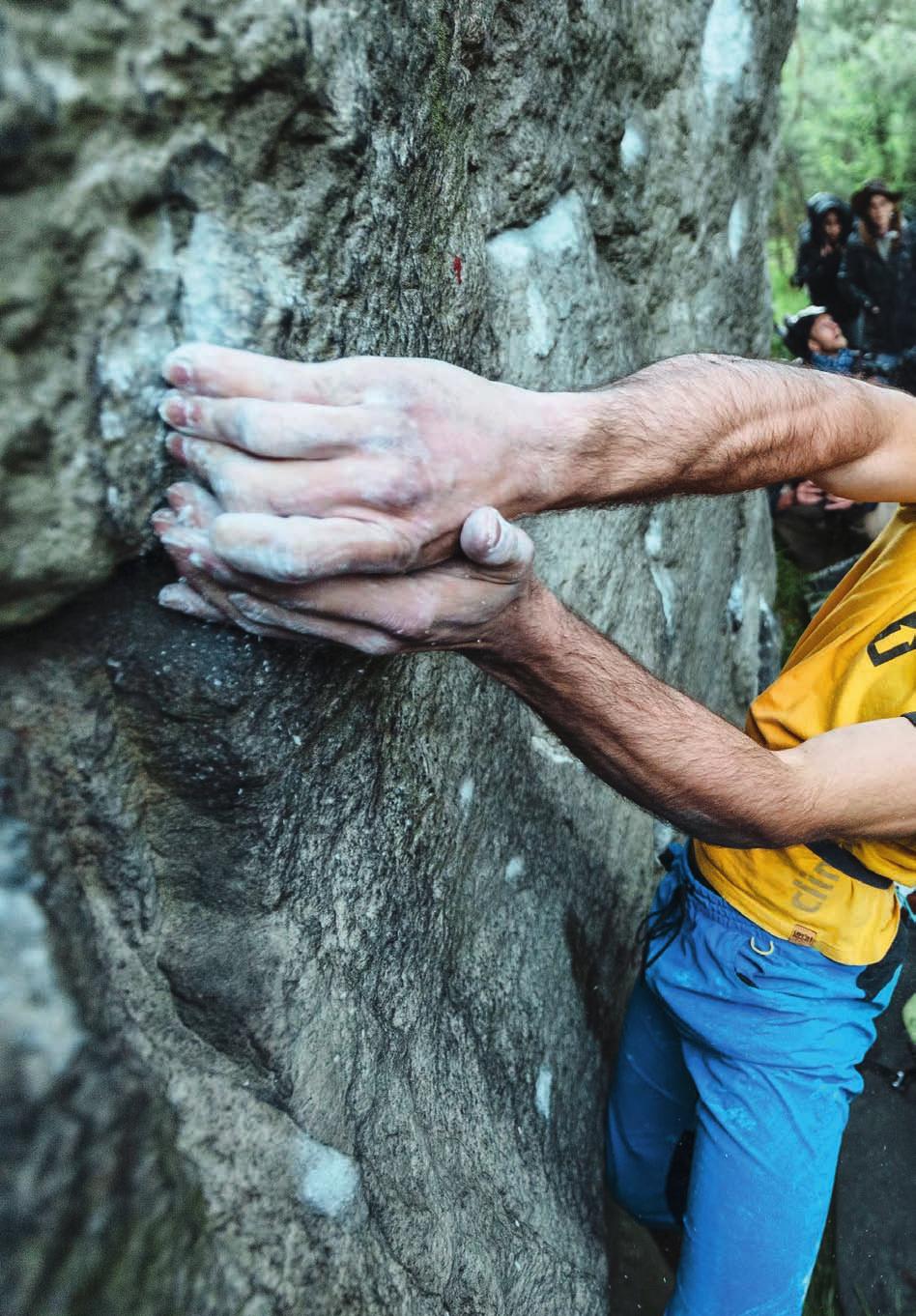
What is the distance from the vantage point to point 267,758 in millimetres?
1036

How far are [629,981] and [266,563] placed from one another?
5.92 feet

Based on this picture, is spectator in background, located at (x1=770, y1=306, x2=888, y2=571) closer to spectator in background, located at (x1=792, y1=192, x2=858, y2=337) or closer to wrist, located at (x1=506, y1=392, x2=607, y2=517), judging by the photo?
spectator in background, located at (x1=792, y1=192, x2=858, y2=337)

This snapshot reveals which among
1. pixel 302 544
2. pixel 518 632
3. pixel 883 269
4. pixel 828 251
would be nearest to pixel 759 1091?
pixel 518 632

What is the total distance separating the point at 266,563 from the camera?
827 mm

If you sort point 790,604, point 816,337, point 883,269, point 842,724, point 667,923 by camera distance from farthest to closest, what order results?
point 883,269 < point 790,604 < point 816,337 < point 667,923 < point 842,724

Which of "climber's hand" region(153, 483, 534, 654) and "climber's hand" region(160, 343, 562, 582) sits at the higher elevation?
"climber's hand" region(160, 343, 562, 582)

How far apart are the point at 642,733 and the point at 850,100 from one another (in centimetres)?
1007

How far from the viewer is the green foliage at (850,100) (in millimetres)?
9148

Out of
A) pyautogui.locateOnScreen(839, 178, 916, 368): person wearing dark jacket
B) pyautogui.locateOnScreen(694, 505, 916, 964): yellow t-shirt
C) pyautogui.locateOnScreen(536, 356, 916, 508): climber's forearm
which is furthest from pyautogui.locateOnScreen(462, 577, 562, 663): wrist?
pyautogui.locateOnScreen(839, 178, 916, 368): person wearing dark jacket

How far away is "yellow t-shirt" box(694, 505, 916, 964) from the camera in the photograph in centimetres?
154

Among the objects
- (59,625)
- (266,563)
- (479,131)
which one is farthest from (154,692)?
(479,131)

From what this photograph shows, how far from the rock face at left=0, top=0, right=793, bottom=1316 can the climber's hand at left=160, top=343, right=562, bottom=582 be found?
0.07m

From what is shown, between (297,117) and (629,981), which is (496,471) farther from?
(629,981)

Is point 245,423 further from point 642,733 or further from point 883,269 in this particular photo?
point 883,269
